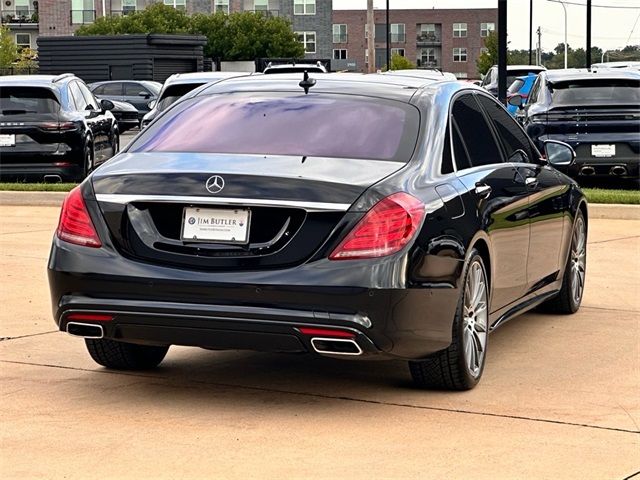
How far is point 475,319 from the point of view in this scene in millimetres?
7020

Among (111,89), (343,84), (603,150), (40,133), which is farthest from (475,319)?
(111,89)

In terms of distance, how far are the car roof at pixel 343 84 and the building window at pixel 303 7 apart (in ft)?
298

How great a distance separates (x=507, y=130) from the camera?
8.48 metres

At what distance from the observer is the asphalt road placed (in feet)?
18.3

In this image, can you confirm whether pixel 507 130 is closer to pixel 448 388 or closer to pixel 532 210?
pixel 532 210

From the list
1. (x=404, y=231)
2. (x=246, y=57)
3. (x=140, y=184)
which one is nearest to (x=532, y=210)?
(x=404, y=231)

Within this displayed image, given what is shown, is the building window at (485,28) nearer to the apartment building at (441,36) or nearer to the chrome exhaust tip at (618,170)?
the apartment building at (441,36)

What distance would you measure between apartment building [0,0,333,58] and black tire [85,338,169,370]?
285 feet

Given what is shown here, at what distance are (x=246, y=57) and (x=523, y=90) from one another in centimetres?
5634

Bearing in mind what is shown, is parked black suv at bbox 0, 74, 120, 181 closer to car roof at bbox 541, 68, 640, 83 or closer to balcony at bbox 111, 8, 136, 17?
car roof at bbox 541, 68, 640, 83

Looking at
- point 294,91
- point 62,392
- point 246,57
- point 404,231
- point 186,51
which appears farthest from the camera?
point 246,57

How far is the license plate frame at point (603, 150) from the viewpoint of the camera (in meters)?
17.8

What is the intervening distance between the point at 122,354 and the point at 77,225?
35.7 inches

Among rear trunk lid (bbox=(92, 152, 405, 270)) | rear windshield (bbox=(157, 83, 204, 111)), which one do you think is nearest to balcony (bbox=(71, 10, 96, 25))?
rear windshield (bbox=(157, 83, 204, 111))
